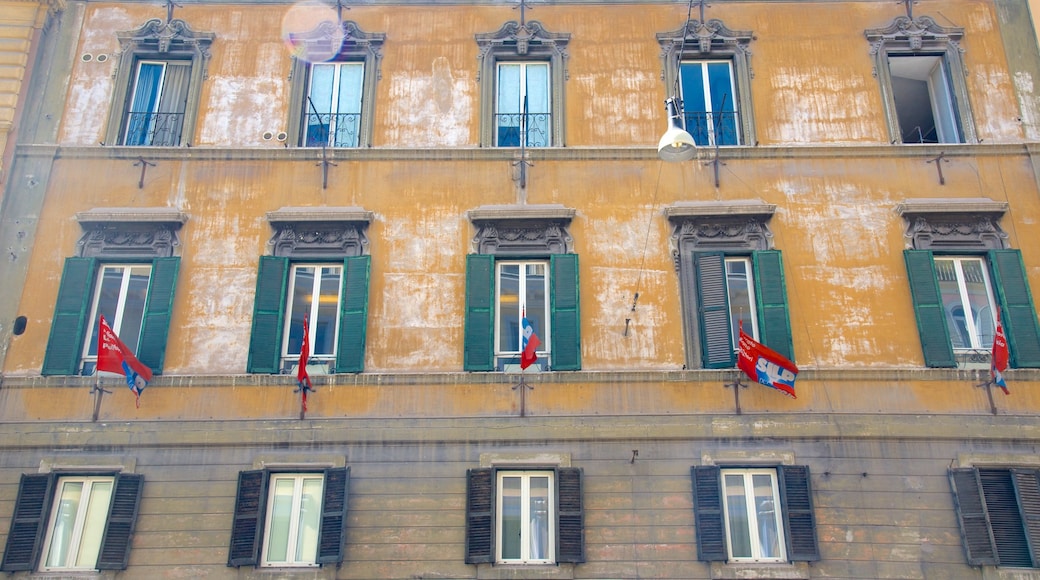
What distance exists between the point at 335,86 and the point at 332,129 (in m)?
0.90

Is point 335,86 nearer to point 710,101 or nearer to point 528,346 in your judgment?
point 528,346

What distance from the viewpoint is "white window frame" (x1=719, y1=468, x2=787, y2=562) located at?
13.4 meters

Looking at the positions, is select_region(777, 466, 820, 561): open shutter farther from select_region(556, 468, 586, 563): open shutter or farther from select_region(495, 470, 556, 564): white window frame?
select_region(495, 470, 556, 564): white window frame

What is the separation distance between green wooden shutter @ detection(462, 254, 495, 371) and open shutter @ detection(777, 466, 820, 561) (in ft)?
14.8

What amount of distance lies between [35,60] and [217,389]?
7.15 meters

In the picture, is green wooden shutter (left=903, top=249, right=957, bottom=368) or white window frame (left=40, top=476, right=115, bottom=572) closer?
white window frame (left=40, top=476, right=115, bottom=572)

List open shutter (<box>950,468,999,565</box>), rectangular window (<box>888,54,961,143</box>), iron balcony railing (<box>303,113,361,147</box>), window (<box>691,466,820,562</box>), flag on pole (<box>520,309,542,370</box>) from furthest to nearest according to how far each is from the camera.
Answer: rectangular window (<box>888,54,961,143</box>) → iron balcony railing (<box>303,113,361,147</box>) → flag on pole (<box>520,309,542,370</box>) → window (<box>691,466,820,562</box>) → open shutter (<box>950,468,999,565</box>)

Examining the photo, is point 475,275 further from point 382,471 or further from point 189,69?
point 189,69

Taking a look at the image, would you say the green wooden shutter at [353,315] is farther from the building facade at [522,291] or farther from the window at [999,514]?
the window at [999,514]

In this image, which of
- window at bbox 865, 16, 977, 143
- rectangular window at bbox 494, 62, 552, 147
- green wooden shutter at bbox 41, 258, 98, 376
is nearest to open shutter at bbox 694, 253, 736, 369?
rectangular window at bbox 494, 62, 552, 147

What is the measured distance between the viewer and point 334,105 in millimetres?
16953

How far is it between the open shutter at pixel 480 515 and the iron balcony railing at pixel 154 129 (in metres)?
7.80

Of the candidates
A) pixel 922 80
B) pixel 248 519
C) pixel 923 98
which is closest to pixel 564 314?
pixel 248 519

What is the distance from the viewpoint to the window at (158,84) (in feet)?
54.6
